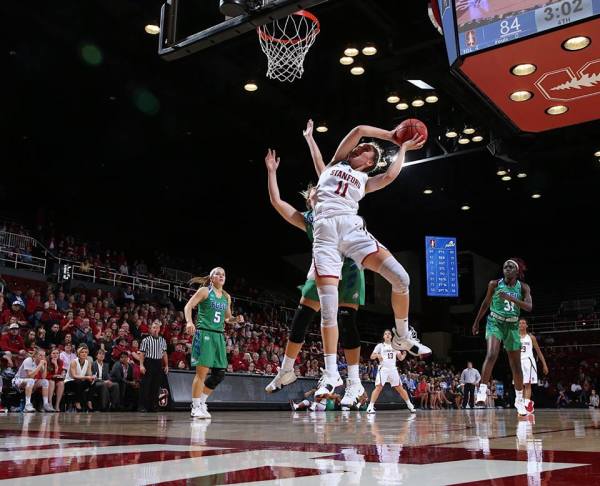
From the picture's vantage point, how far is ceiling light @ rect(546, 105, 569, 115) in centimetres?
858

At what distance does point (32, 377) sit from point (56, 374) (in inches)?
23.9

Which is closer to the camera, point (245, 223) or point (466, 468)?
point (466, 468)

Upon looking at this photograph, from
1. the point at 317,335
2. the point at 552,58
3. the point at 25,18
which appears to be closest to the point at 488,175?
the point at 317,335

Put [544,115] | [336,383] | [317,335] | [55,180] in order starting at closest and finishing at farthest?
[336,383]
[544,115]
[55,180]
[317,335]

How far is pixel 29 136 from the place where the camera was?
17.4 metres

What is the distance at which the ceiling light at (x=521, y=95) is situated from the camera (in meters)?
8.17

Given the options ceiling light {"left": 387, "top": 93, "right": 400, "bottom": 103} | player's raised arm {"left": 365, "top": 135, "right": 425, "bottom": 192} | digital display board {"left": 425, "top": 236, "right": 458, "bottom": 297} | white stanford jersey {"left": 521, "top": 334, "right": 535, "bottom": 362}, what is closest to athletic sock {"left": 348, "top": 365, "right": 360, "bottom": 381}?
player's raised arm {"left": 365, "top": 135, "right": 425, "bottom": 192}

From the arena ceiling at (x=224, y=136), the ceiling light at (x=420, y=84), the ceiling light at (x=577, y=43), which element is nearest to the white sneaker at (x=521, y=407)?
the ceiling light at (x=577, y=43)

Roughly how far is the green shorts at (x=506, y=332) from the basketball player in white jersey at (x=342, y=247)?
2900 mm

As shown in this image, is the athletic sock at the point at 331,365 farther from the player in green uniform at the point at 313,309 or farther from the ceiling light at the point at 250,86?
the ceiling light at the point at 250,86

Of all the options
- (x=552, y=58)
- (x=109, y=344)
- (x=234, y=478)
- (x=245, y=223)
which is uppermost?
(x=245, y=223)

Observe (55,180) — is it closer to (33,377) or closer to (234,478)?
(33,377)

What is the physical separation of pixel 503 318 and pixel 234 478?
5957 millimetres

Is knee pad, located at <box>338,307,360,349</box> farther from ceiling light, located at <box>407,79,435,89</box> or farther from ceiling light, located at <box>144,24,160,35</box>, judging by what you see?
ceiling light, located at <box>407,79,435,89</box>
